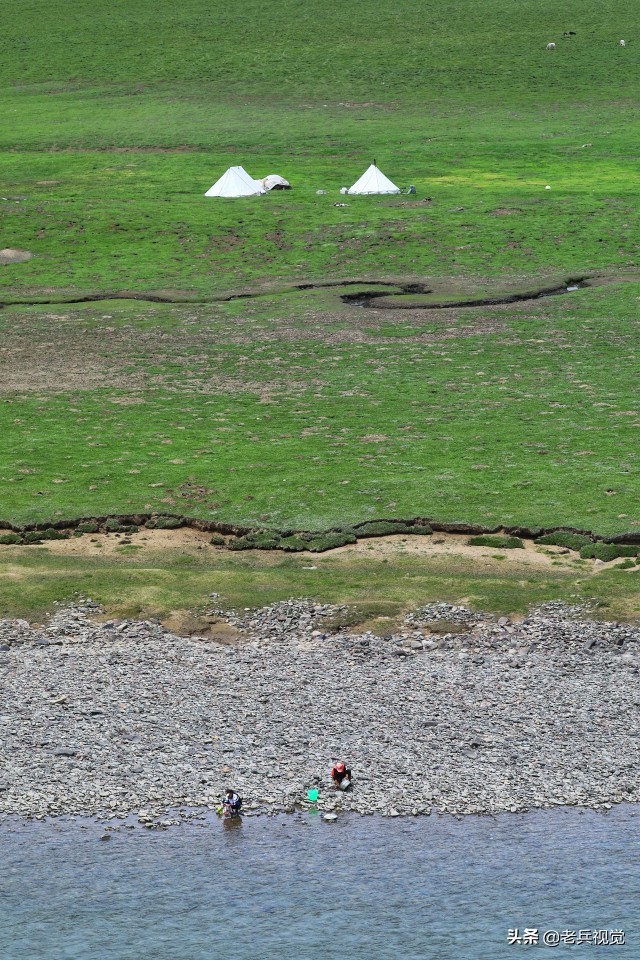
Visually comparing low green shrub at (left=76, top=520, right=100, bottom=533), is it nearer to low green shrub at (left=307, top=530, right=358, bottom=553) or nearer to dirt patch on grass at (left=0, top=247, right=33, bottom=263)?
low green shrub at (left=307, top=530, right=358, bottom=553)

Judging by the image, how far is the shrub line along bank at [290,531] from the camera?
116 feet

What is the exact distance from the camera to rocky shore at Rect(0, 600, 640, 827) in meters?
25.0

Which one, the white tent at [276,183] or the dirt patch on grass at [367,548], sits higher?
the white tent at [276,183]

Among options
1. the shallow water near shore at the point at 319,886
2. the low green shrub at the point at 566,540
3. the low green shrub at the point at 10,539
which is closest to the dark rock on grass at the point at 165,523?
the low green shrub at the point at 10,539

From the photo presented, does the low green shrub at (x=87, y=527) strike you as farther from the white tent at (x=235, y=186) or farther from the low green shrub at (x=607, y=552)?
the white tent at (x=235, y=186)

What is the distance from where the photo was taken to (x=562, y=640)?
30.8 meters

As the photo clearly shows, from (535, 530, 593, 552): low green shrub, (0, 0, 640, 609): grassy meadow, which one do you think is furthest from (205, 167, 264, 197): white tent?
(535, 530, 593, 552): low green shrub

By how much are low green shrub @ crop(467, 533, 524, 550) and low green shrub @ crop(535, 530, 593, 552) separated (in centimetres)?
63

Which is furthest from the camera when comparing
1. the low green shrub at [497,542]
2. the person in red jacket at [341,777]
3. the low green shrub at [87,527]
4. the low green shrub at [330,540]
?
the low green shrub at [87,527]

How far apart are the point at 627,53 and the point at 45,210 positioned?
82.8m

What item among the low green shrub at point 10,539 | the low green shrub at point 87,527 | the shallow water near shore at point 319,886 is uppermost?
the low green shrub at point 87,527

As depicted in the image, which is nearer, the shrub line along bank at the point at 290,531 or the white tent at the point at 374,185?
the shrub line along bank at the point at 290,531

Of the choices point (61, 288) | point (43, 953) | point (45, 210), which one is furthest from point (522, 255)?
point (43, 953)

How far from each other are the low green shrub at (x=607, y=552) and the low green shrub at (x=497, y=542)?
1776mm
